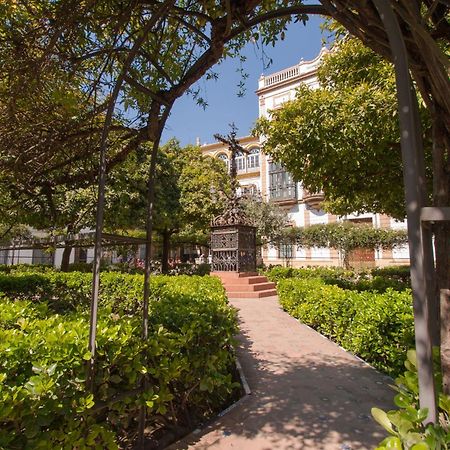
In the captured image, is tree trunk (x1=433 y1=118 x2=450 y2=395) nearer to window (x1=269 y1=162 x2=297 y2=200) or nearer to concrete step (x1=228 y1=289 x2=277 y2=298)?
concrete step (x1=228 y1=289 x2=277 y2=298)

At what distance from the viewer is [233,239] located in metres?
15.5

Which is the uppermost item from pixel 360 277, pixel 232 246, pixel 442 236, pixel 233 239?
pixel 233 239

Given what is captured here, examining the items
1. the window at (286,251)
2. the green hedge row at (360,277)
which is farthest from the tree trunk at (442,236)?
the window at (286,251)

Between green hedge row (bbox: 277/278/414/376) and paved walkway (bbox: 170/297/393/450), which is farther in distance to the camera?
green hedge row (bbox: 277/278/414/376)

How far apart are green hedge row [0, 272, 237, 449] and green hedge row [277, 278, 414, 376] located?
224 centimetres

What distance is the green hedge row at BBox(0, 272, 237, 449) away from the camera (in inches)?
81.3

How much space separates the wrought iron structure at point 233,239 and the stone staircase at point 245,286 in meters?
0.62

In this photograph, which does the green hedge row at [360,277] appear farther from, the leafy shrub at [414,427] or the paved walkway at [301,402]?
the leafy shrub at [414,427]


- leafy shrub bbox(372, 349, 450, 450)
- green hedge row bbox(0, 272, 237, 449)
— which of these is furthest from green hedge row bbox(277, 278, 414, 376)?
leafy shrub bbox(372, 349, 450, 450)

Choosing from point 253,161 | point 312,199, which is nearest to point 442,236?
point 312,199

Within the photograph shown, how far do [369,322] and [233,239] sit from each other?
1056 cm

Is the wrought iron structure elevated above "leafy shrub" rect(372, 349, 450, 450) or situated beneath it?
elevated above

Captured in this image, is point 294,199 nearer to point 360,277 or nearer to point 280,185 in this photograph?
point 280,185

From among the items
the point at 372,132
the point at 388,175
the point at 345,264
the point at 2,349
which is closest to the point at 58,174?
the point at 2,349
